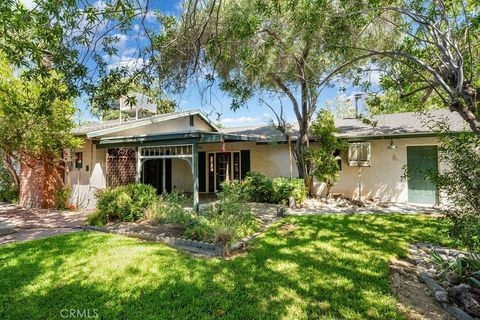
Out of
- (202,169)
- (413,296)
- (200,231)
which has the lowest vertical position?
(413,296)

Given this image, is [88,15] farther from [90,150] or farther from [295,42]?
[90,150]

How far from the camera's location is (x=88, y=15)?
12.5 ft

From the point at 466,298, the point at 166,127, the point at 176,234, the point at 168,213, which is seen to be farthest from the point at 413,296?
the point at 166,127

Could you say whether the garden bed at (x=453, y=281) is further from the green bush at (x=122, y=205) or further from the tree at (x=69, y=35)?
the green bush at (x=122, y=205)

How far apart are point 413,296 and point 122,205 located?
7859 mm

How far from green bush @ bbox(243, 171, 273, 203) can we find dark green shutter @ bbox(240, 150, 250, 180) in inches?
113

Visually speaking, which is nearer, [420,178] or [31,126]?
[31,126]

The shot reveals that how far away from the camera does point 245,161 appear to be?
1538 centimetres

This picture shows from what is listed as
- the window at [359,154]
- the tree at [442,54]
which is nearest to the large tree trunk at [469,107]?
the tree at [442,54]

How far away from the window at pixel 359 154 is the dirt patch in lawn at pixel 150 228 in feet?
28.0

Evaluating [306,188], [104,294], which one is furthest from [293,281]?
[306,188]

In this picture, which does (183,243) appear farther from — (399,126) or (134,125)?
(399,126)

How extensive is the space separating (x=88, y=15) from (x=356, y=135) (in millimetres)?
11215

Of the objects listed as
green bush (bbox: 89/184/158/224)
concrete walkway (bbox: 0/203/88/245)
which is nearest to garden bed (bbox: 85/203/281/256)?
green bush (bbox: 89/184/158/224)
